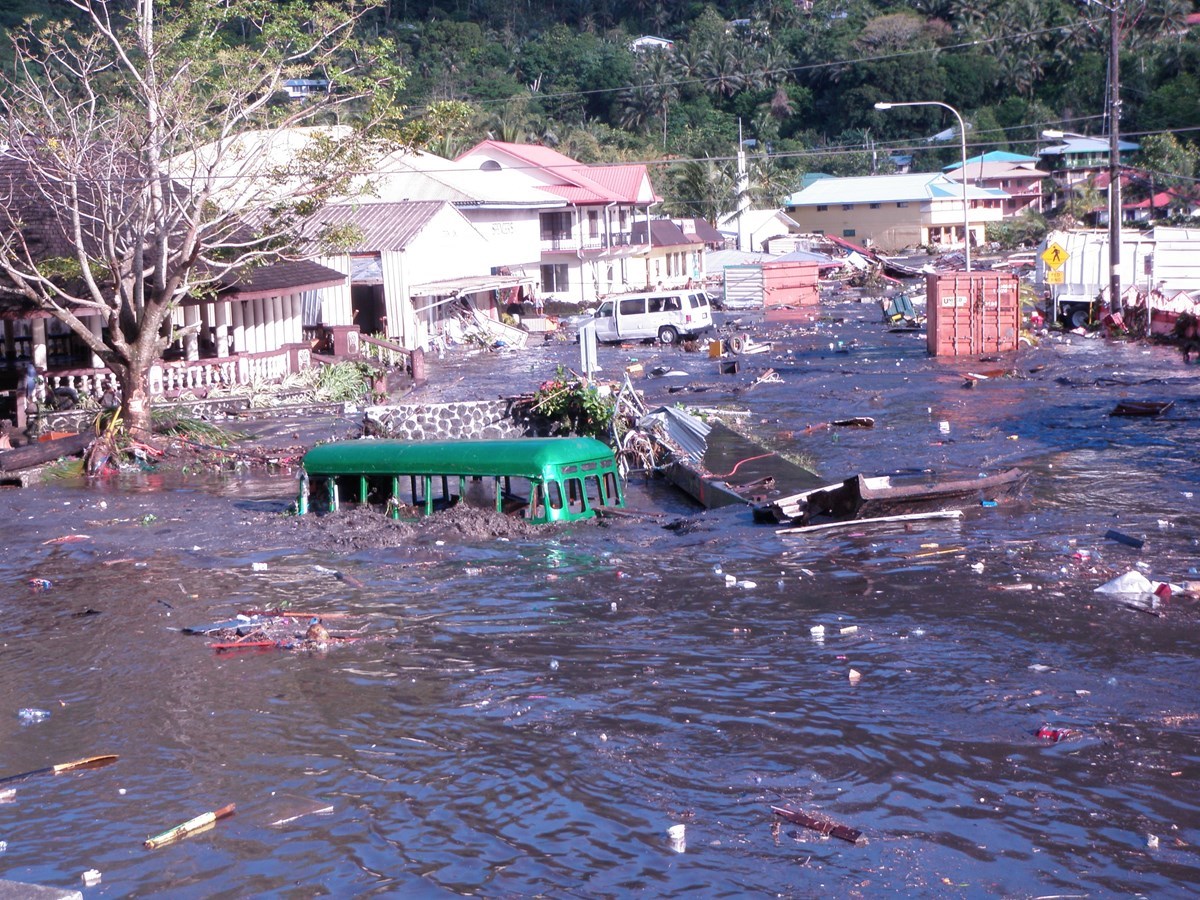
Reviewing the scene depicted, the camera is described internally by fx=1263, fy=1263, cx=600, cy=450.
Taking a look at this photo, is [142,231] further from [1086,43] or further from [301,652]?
[1086,43]

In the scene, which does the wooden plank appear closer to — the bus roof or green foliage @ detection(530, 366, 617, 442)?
the bus roof

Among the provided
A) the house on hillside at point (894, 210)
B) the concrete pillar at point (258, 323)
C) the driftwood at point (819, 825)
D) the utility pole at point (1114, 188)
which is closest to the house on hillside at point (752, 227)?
the house on hillside at point (894, 210)

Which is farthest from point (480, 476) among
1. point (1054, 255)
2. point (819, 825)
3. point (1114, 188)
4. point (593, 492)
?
point (1114, 188)

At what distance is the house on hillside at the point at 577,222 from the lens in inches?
2483

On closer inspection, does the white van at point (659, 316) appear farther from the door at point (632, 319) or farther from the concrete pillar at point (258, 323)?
the concrete pillar at point (258, 323)

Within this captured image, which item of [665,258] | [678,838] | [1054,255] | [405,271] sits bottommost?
[678,838]

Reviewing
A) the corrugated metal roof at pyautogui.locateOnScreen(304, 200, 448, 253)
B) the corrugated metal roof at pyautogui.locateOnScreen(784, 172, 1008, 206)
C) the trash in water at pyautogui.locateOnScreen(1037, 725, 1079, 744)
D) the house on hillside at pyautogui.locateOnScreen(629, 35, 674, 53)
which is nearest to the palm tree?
the corrugated metal roof at pyautogui.locateOnScreen(784, 172, 1008, 206)

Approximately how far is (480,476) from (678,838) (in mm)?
9043

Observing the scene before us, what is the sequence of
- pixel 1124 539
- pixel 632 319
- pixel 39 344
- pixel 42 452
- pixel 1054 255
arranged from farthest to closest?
pixel 632 319 < pixel 1054 255 < pixel 39 344 < pixel 42 452 < pixel 1124 539

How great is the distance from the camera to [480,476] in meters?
16.3

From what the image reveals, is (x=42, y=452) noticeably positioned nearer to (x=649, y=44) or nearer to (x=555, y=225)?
(x=555, y=225)

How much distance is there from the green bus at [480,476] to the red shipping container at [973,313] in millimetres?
21366

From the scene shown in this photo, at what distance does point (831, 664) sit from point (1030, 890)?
4145 millimetres

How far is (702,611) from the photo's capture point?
12977mm
